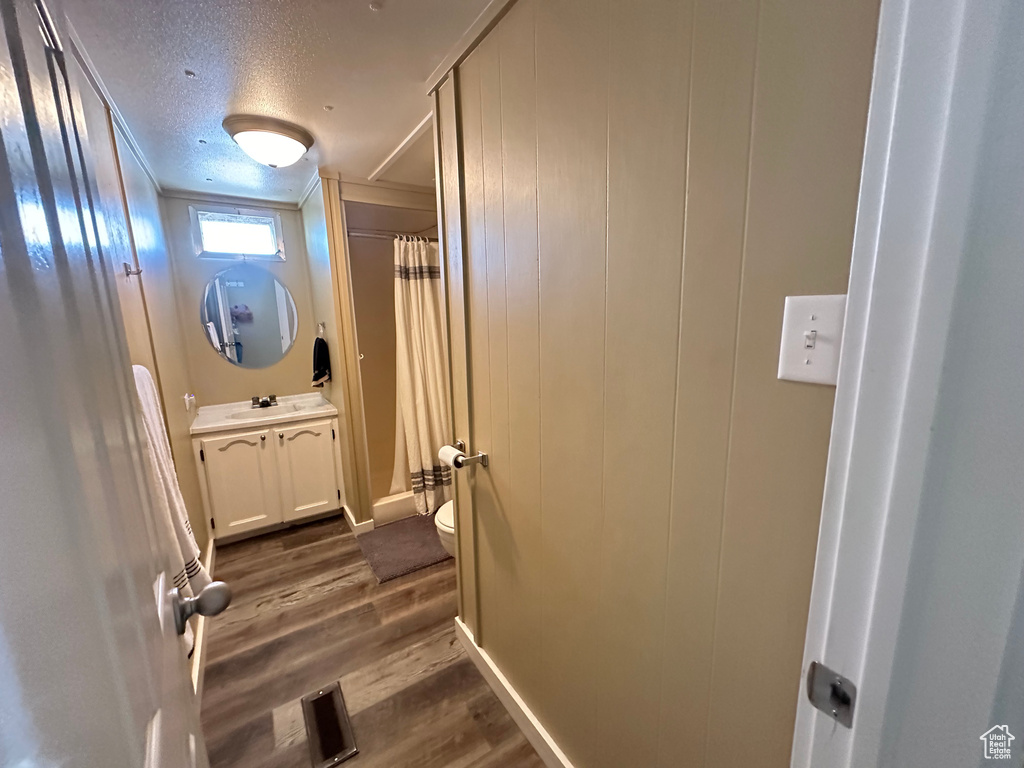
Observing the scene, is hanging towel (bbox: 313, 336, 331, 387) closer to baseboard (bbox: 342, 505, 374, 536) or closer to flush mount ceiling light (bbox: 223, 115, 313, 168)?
baseboard (bbox: 342, 505, 374, 536)

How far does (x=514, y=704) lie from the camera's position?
4.91ft

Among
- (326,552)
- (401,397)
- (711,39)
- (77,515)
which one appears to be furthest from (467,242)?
(326,552)

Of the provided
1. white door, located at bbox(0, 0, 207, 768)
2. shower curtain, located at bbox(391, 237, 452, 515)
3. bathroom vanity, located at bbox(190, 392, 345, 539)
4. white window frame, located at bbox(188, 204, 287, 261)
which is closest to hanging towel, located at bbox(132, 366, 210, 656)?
white door, located at bbox(0, 0, 207, 768)

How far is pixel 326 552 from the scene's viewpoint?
2604 mm

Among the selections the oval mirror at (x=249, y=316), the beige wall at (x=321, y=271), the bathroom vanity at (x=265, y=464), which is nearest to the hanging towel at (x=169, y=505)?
the bathroom vanity at (x=265, y=464)

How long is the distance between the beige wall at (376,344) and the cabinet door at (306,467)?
30 cm

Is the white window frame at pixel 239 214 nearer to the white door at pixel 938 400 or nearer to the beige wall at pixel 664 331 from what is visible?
the beige wall at pixel 664 331

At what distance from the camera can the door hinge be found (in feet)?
1.57

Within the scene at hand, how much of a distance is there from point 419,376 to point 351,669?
1.77 meters

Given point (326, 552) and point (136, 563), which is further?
point (326, 552)

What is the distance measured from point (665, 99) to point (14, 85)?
2.85 ft

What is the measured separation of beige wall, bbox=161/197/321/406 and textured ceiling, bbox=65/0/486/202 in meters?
0.76

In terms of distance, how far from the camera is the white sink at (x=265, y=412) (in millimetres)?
2723

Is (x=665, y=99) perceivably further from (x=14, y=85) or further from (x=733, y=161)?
(x=14, y=85)
